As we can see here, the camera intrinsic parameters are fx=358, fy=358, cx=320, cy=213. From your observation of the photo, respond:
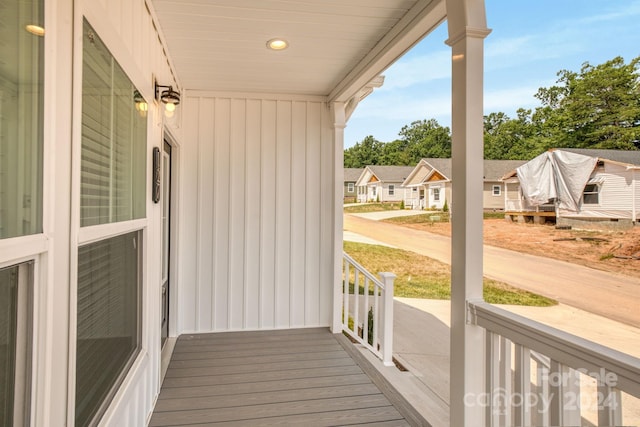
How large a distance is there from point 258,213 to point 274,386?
1.88 m

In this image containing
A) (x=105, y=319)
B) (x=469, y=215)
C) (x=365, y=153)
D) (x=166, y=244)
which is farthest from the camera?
(x=365, y=153)

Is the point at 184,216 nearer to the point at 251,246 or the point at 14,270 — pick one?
the point at 251,246

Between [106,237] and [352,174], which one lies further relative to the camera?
[352,174]

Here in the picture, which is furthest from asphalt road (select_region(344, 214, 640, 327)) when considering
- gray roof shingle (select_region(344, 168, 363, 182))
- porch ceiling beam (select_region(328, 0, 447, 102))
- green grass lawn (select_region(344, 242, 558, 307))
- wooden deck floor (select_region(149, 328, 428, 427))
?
gray roof shingle (select_region(344, 168, 363, 182))

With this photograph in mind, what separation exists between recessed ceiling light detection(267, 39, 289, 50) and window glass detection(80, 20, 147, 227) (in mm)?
1224

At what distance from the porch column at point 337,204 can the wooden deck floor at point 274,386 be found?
1.21 ft

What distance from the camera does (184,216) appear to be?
12.8 feet

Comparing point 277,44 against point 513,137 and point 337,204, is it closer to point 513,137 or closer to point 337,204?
point 337,204

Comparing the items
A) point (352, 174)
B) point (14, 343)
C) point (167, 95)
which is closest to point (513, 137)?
point (167, 95)

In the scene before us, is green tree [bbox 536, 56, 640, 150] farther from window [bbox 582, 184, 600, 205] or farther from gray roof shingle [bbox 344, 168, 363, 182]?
gray roof shingle [bbox 344, 168, 363, 182]

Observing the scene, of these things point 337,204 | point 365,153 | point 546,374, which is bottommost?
point 546,374

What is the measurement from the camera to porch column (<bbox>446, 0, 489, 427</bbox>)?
171cm

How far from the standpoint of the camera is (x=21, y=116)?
83 centimetres

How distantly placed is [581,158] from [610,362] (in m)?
1.27
